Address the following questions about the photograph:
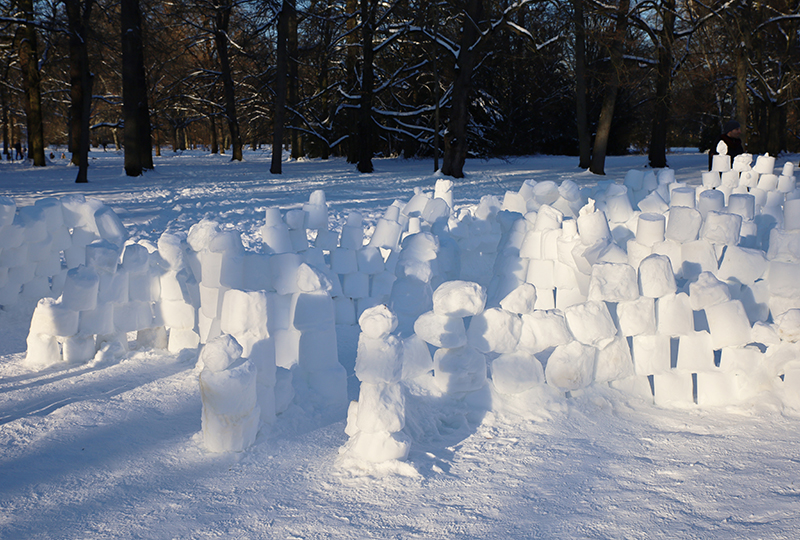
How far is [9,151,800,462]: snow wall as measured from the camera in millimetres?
2447

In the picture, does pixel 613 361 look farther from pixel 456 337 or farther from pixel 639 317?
pixel 456 337

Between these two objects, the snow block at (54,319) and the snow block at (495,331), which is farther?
the snow block at (54,319)

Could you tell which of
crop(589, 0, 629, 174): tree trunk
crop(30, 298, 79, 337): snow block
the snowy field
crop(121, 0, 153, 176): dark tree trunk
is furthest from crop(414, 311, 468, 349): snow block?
crop(121, 0, 153, 176): dark tree trunk

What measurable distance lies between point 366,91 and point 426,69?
163 inches

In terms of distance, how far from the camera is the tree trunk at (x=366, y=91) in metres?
16.2

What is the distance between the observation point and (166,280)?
11.7ft

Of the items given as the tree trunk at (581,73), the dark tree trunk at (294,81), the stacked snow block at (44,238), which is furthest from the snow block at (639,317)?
the dark tree trunk at (294,81)

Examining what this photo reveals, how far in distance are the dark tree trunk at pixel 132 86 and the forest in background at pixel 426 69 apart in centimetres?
5

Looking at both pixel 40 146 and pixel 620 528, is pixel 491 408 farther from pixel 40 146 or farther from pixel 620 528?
pixel 40 146

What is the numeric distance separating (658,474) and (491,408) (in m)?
0.79

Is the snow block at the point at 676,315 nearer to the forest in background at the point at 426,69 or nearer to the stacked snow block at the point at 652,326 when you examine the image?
the stacked snow block at the point at 652,326

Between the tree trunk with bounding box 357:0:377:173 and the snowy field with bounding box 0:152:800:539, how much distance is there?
45.0ft

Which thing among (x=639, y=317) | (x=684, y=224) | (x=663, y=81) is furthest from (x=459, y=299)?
(x=663, y=81)

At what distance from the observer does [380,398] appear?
232 centimetres
